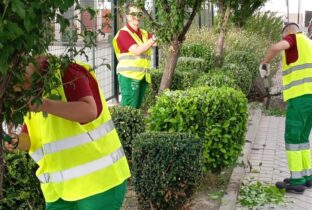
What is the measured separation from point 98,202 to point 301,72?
3.63 meters

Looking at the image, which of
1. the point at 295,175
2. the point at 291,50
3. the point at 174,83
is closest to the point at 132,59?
the point at 174,83

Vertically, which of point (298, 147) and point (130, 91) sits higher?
point (130, 91)

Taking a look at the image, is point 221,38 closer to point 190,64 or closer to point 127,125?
point 190,64

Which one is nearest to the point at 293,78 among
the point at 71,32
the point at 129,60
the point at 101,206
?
the point at 129,60

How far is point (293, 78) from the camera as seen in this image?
6117 mm

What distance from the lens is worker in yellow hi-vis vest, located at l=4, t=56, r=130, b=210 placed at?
9.67 ft

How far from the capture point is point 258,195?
19.8 ft

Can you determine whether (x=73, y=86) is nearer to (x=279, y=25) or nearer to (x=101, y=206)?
(x=101, y=206)

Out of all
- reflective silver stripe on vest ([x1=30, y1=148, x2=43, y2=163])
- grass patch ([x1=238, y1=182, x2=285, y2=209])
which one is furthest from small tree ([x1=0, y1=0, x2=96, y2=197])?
grass patch ([x1=238, y1=182, x2=285, y2=209])

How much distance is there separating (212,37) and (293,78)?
345 inches

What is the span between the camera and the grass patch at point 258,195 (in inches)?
226

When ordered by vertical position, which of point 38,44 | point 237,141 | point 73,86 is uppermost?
point 38,44

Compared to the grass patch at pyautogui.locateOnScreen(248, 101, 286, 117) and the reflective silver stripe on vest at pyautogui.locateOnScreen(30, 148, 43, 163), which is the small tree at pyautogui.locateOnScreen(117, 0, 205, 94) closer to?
the reflective silver stripe on vest at pyautogui.locateOnScreen(30, 148, 43, 163)

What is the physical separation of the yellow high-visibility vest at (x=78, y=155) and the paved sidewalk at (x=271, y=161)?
9.88ft
